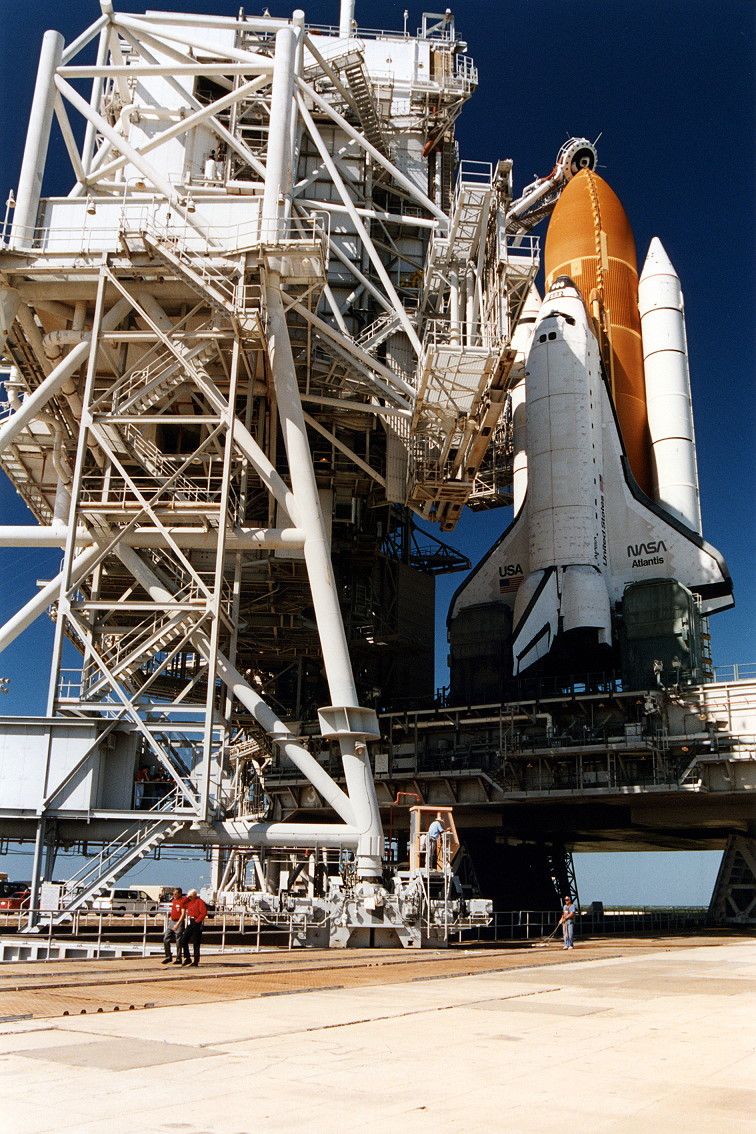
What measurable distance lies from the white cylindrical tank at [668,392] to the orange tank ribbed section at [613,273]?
0.76m

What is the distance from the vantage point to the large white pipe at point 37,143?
2139cm

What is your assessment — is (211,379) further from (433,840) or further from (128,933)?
(128,933)

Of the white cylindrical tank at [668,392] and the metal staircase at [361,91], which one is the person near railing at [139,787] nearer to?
the metal staircase at [361,91]

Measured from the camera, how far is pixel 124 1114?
186 inches

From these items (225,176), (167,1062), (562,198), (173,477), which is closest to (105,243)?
(173,477)

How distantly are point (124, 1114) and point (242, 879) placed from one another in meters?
34.1

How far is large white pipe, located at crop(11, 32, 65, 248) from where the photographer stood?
70.2 ft

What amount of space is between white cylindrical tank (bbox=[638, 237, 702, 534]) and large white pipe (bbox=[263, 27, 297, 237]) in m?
17.9

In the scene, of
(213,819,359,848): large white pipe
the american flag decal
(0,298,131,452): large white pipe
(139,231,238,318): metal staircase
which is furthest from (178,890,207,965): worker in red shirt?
the american flag decal

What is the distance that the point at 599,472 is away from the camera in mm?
32250

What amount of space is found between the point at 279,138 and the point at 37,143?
199 inches

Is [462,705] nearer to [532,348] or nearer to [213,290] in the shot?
[532,348]

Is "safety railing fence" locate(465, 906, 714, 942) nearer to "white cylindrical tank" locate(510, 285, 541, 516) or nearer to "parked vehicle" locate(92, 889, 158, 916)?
"parked vehicle" locate(92, 889, 158, 916)

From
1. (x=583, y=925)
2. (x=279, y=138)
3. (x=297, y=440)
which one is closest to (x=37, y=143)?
(x=279, y=138)
